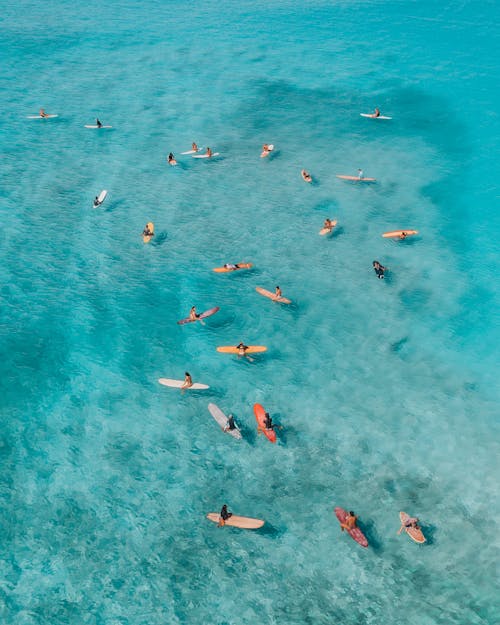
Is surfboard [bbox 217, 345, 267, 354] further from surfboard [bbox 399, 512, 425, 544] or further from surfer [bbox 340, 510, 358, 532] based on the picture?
surfboard [bbox 399, 512, 425, 544]

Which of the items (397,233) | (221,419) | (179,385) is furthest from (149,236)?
(397,233)

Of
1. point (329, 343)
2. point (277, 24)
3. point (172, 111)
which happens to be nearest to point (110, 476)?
point (329, 343)

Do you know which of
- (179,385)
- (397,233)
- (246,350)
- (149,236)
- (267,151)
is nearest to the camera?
(179,385)

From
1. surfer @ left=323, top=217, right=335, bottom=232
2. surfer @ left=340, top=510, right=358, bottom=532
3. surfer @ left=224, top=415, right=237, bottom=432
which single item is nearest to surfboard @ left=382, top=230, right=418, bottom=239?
surfer @ left=323, top=217, right=335, bottom=232

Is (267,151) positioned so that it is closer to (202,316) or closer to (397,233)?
(397,233)

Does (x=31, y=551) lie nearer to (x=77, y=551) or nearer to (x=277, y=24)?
(x=77, y=551)

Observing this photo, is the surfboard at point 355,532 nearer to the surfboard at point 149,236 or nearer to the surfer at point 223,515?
the surfer at point 223,515
